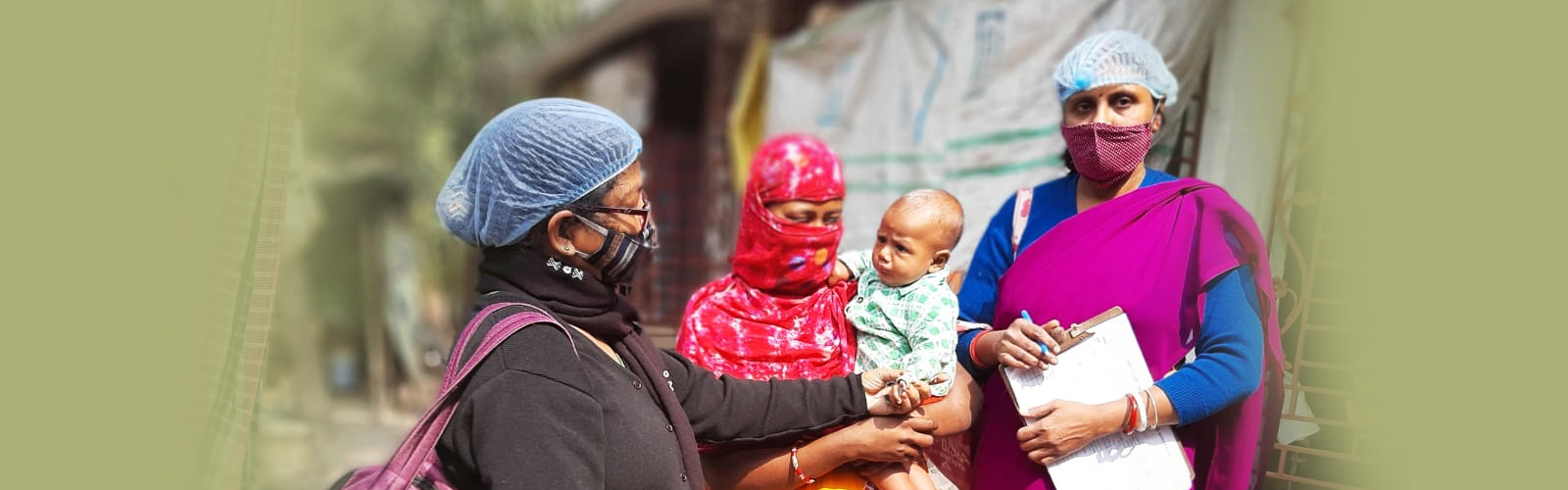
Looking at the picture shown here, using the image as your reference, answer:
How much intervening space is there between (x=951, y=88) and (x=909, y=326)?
2.65 metres

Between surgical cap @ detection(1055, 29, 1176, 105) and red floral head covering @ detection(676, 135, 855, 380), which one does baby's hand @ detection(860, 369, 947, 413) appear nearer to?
red floral head covering @ detection(676, 135, 855, 380)

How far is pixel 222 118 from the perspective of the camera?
2492 mm

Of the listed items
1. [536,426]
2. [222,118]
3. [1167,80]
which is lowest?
[536,426]

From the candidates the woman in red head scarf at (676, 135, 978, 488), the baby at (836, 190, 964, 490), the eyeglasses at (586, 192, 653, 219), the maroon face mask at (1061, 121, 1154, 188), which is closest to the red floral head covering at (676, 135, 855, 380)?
the woman in red head scarf at (676, 135, 978, 488)

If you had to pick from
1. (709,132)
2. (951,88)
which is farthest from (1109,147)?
(709,132)

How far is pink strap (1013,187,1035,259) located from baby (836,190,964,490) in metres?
0.17

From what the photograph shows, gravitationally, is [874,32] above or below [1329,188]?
above

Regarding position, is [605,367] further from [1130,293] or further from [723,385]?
[1130,293]

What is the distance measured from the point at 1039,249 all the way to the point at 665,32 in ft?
21.4

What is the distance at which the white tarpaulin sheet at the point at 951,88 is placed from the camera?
144 inches

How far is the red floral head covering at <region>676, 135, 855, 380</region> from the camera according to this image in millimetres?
2475

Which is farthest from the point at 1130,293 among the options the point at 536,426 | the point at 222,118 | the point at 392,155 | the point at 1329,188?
the point at 392,155

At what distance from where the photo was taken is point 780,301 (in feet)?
8.22

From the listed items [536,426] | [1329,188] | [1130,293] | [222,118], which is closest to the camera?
[536,426]
